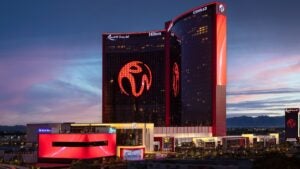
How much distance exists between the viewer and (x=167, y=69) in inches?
7407

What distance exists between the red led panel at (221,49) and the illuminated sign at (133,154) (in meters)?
58.7

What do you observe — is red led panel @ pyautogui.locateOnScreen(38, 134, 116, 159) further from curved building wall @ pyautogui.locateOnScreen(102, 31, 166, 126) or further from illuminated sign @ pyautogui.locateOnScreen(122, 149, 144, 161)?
curved building wall @ pyautogui.locateOnScreen(102, 31, 166, 126)

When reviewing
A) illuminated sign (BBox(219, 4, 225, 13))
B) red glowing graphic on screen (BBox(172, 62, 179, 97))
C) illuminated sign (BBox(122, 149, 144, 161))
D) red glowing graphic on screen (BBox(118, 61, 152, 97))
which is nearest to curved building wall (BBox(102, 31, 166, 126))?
red glowing graphic on screen (BBox(118, 61, 152, 97))

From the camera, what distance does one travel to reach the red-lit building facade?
7082 inches

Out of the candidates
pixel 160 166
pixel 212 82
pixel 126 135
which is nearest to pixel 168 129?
pixel 212 82

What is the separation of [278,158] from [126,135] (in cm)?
7320

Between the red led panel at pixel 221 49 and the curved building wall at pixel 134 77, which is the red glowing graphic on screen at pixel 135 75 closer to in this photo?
the curved building wall at pixel 134 77

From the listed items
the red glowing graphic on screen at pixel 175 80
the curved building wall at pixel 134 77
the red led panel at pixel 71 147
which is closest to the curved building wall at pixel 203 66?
the red glowing graphic on screen at pixel 175 80

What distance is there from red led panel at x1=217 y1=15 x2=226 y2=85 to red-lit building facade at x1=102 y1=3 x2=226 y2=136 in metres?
1.58

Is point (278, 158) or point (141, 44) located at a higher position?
point (141, 44)

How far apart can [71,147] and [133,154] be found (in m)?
18.0

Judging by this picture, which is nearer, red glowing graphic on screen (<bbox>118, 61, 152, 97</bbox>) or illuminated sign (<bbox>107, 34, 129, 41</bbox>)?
red glowing graphic on screen (<bbox>118, 61, 152, 97</bbox>)

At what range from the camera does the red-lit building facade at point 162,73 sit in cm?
17988

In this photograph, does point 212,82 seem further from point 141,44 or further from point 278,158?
point 278,158
